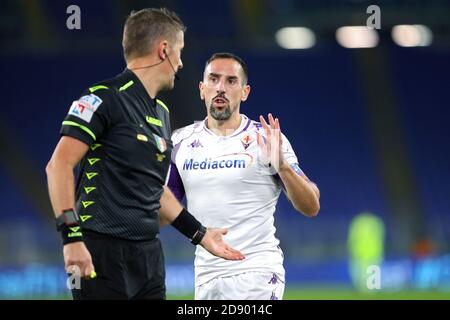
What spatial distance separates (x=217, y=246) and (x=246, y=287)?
31.9 inches

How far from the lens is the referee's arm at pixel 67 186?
4477 millimetres

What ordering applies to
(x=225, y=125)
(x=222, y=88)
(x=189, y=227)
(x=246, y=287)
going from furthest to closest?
(x=225, y=125) < (x=222, y=88) < (x=246, y=287) < (x=189, y=227)

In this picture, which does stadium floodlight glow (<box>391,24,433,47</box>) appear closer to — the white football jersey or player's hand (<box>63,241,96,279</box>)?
the white football jersey

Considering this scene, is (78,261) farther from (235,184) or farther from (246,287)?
(235,184)

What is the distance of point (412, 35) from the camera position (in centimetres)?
2427

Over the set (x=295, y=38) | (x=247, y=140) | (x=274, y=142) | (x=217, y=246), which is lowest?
(x=217, y=246)

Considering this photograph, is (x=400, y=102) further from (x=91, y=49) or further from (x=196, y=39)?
(x=91, y=49)

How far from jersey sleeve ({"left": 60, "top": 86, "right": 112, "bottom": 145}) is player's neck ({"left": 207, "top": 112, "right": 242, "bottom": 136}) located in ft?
6.21

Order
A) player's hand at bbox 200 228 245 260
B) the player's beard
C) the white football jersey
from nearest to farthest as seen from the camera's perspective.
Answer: player's hand at bbox 200 228 245 260 < the white football jersey < the player's beard

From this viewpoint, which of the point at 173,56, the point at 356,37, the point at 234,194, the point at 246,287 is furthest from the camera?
the point at 356,37

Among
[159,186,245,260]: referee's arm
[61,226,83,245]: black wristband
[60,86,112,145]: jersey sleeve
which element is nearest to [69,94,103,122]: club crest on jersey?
[60,86,112,145]: jersey sleeve

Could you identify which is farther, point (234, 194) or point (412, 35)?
point (412, 35)

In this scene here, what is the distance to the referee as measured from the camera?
15.4ft

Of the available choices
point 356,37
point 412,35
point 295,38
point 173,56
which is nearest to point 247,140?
point 173,56
